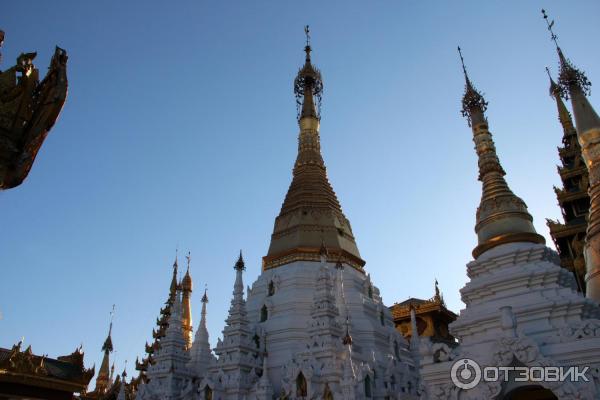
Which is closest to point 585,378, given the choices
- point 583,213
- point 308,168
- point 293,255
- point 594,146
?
point 594,146

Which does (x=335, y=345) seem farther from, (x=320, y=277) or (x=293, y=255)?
(x=293, y=255)

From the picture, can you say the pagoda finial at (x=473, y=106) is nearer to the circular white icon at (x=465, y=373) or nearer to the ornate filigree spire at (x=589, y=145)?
the ornate filigree spire at (x=589, y=145)

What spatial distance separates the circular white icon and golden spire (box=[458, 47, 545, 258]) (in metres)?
4.35

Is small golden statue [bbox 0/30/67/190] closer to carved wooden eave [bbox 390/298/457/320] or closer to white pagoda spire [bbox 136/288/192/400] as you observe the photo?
white pagoda spire [bbox 136/288/192/400]

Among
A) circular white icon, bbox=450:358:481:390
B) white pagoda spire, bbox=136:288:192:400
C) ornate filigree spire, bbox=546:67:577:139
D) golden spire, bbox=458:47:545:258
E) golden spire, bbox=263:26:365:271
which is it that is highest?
ornate filigree spire, bbox=546:67:577:139

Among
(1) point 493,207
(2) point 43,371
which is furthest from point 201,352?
(1) point 493,207

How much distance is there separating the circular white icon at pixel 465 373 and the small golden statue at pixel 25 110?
28.8ft

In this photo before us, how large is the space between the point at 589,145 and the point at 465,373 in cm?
1020

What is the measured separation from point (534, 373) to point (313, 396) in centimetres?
762

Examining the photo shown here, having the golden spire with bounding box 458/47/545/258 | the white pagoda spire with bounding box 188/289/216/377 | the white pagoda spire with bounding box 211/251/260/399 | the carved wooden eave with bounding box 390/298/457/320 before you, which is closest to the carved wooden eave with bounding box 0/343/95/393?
the white pagoda spire with bounding box 188/289/216/377

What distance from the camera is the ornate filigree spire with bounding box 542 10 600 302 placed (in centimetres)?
1365

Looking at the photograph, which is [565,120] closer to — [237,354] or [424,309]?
[424,309]

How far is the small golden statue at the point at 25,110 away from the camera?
5.23 m

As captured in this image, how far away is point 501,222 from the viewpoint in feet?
44.9
